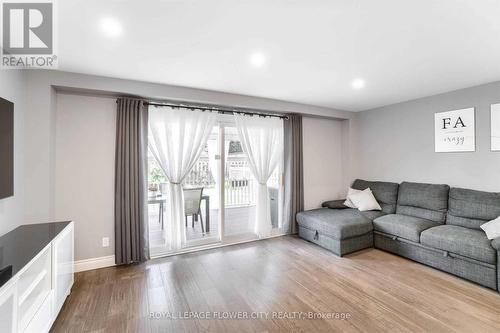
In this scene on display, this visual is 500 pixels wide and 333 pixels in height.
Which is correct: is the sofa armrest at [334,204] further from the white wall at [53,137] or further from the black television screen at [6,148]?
the black television screen at [6,148]

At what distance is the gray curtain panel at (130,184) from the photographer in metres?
2.99

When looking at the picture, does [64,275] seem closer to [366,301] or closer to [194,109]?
[194,109]

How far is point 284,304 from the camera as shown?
224 cm

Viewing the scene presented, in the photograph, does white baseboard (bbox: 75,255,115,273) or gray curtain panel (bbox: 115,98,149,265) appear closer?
white baseboard (bbox: 75,255,115,273)

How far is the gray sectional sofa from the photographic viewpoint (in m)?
2.57

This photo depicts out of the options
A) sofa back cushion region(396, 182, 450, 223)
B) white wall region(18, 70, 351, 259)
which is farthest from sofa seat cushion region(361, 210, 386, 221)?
white wall region(18, 70, 351, 259)

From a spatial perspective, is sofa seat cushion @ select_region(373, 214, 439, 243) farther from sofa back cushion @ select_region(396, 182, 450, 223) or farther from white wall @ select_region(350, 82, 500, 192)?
white wall @ select_region(350, 82, 500, 192)

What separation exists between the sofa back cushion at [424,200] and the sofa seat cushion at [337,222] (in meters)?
0.73

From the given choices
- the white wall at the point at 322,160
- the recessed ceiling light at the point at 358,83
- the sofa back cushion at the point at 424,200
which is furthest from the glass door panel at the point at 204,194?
the sofa back cushion at the point at 424,200

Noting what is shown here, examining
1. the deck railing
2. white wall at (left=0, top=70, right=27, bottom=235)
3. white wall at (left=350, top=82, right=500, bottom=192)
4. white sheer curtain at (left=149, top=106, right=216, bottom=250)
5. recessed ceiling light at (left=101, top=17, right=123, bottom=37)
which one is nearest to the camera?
recessed ceiling light at (left=101, top=17, right=123, bottom=37)

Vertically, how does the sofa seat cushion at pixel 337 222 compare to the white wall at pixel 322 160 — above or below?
below

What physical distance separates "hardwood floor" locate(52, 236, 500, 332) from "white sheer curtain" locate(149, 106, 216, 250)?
512 mm

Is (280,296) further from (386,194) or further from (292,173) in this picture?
(386,194)

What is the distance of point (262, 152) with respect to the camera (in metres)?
4.02
